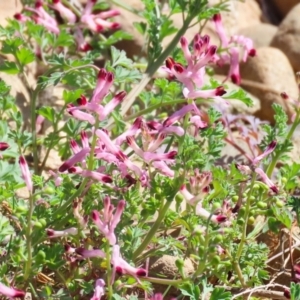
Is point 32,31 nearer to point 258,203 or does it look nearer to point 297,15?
point 258,203

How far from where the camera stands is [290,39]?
5402 mm

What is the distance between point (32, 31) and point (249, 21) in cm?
276

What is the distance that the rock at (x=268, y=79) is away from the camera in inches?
192

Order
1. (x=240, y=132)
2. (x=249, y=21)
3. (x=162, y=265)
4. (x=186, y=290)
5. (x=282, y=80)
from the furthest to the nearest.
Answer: (x=249, y=21)
(x=282, y=80)
(x=240, y=132)
(x=162, y=265)
(x=186, y=290)

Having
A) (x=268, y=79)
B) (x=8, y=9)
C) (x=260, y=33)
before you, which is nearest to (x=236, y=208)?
(x=268, y=79)

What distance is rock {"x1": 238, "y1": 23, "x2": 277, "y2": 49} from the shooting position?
5611 mm

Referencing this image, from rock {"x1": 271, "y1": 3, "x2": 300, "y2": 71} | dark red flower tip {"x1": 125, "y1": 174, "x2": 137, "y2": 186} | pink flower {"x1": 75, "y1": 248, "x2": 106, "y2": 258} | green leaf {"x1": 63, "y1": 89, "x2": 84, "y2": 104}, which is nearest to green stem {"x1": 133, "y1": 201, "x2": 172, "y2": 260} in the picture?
dark red flower tip {"x1": 125, "y1": 174, "x2": 137, "y2": 186}

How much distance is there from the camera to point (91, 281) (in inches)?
101

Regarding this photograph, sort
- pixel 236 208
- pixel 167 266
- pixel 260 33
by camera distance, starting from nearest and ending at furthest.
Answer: pixel 236 208
pixel 167 266
pixel 260 33

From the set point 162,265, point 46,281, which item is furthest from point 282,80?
point 46,281

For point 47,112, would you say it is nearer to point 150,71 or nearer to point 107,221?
point 150,71

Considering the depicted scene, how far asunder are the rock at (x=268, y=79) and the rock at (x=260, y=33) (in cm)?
45

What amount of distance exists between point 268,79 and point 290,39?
1.86ft

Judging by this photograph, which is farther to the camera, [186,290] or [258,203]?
[258,203]
